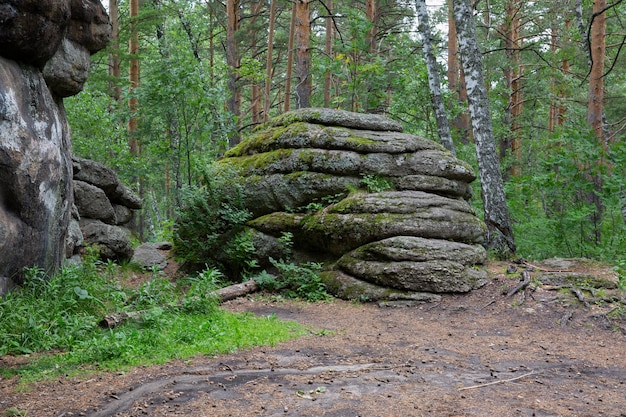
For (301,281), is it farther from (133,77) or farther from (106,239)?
(133,77)

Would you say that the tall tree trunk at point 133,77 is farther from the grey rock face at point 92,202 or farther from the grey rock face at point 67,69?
the grey rock face at point 67,69

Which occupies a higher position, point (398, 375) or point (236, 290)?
point (398, 375)

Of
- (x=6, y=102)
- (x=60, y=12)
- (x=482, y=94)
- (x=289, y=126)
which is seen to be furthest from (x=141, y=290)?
(x=482, y=94)

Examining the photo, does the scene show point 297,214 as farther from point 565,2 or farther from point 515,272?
point 565,2

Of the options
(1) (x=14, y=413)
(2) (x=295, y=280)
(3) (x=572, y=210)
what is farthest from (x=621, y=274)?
(1) (x=14, y=413)

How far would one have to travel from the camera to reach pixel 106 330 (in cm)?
630

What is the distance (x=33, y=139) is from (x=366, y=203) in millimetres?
5973

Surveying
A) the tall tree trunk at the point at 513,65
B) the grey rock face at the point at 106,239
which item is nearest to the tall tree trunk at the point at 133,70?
the grey rock face at the point at 106,239

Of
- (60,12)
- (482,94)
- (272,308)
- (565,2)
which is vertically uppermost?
(565,2)

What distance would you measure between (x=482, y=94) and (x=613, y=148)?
332 centimetres

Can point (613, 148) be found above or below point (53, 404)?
above

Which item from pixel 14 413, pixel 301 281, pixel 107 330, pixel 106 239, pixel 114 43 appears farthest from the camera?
pixel 114 43

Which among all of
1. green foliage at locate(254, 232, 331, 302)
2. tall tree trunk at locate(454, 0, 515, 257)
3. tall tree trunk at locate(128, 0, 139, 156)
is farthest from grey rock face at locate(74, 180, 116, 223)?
tall tree trunk at locate(454, 0, 515, 257)

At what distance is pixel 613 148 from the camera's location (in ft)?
37.6
